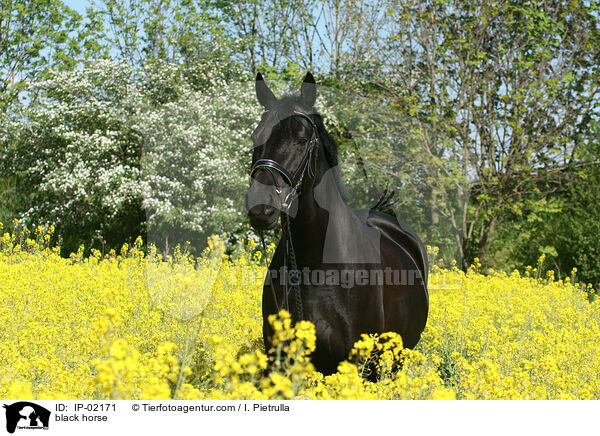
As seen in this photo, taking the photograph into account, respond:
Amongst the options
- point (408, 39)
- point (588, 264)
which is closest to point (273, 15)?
point (408, 39)

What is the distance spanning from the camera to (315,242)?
9.10 feet

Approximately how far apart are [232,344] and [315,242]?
1628mm

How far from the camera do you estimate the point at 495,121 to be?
10945mm

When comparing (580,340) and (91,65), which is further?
(91,65)

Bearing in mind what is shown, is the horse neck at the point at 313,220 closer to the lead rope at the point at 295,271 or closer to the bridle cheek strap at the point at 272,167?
the lead rope at the point at 295,271

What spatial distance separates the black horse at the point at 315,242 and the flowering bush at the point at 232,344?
5.7 inches

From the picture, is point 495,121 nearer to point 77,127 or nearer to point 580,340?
point 580,340

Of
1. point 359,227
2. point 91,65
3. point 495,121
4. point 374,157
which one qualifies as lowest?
point 359,227

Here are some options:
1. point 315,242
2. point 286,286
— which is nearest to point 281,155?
point 315,242

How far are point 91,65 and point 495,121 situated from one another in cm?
1036
